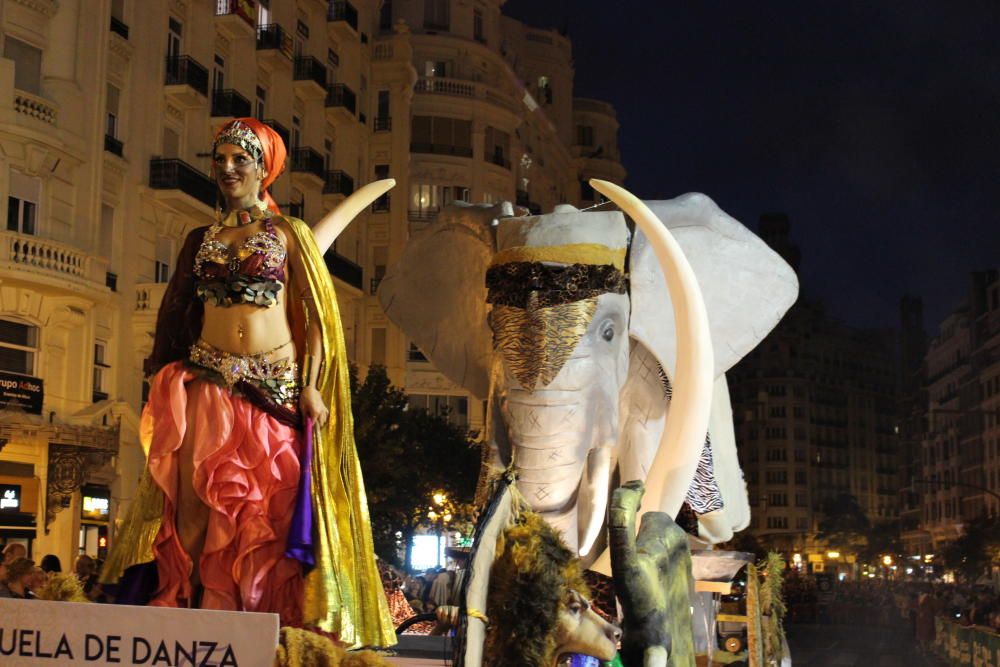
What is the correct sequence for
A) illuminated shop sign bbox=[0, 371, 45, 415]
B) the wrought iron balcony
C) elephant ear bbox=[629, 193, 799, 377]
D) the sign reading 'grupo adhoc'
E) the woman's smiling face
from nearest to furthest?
the sign reading 'grupo adhoc' < the woman's smiling face < elephant ear bbox=[629, 193, 799, 377] < illuminated shop sign bbox=[0, 371, 45, 415] < the wrought iron balcony

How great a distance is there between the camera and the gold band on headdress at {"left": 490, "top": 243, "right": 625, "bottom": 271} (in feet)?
26.2

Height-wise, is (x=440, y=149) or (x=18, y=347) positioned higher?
(x=440, y=149)

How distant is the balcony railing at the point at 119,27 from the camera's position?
2573cm

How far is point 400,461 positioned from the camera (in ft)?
99.2

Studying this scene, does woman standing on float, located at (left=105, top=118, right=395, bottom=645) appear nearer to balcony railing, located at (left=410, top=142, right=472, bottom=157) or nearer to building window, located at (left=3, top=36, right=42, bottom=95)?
building window, located at (left=3, top=36, right=42, bottom=95)

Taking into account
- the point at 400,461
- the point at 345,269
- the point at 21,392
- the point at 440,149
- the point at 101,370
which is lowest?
the point at 400,461

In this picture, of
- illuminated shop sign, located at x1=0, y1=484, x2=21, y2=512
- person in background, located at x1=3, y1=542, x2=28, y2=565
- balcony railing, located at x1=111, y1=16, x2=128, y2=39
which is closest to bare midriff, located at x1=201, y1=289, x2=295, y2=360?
person in background, located at x1=3, y1=542, x2=28, y2=565

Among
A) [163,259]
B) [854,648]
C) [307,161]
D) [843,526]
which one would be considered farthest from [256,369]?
[843,526]

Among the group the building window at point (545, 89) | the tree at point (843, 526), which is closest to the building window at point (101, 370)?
the building window at point (545, 89)

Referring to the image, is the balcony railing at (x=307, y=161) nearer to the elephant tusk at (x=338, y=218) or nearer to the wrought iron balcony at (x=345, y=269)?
the wrought iron balcony at (x=345, y=269)

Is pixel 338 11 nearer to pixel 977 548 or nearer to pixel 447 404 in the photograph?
pixel 447 404

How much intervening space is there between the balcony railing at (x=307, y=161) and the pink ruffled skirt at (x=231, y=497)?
98.9 ft

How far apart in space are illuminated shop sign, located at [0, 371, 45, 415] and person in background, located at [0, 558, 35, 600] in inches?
564

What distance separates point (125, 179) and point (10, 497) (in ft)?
23.0
